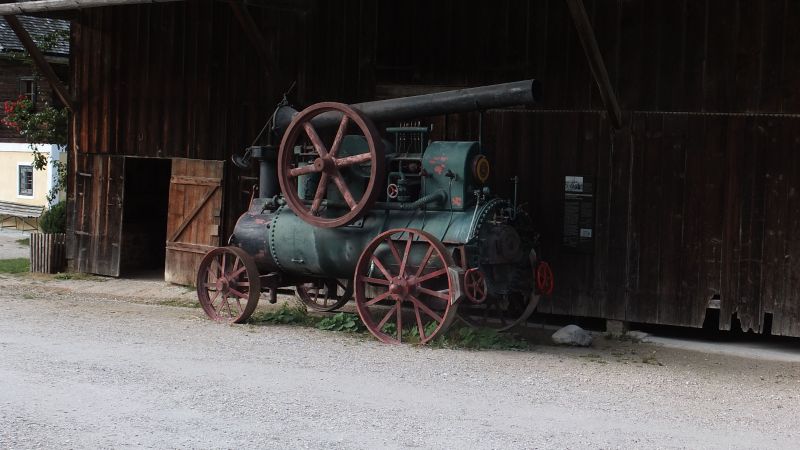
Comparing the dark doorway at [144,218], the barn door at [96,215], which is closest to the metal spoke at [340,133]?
the barn door at [96,215]

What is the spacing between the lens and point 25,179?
26.6 meters

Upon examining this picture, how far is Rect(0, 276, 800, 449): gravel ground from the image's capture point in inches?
282

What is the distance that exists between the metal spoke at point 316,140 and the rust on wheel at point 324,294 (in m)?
1.99

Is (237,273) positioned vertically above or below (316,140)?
below

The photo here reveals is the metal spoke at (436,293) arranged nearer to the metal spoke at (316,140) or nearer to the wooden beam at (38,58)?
the metal spoke at (316,140)

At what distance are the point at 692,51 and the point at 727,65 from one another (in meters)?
0.42

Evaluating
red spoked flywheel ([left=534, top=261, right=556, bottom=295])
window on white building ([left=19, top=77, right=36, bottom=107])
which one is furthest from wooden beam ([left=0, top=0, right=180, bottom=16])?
window on white building ([left=19, top=77, right=36, bottom=107])

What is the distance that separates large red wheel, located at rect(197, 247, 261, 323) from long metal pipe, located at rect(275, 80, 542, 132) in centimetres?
190

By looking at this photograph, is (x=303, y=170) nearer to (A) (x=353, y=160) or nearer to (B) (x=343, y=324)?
(A) (x=353, y=160)

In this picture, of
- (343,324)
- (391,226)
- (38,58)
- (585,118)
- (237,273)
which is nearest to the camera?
(391,226)

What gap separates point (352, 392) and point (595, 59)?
4.70 m

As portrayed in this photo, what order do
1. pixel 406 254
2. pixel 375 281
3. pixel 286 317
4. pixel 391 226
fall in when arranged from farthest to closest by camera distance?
pixel 286 317
pixel 391 226
pixel 375 281
pixel 406 254

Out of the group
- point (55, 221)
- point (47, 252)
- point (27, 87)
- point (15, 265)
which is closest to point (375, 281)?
point (47, 252)

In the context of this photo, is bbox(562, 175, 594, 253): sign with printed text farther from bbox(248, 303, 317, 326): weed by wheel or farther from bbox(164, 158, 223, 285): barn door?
bbox(164, 158, 223, 285): barn door
